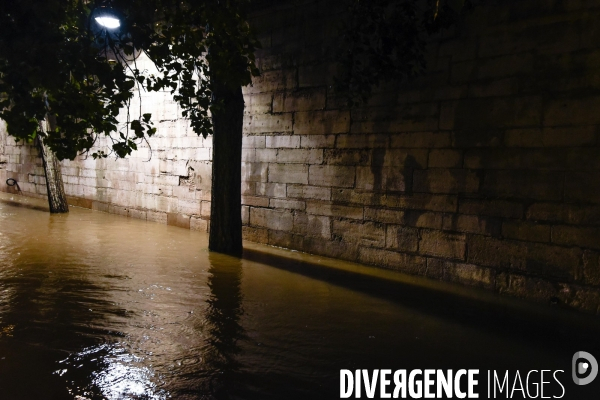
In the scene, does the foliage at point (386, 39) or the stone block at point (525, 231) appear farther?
the foliage at point (386, 39)

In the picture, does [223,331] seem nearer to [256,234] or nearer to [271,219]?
[271,219]

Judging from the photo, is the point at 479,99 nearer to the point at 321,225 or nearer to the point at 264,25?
the point at 321,225

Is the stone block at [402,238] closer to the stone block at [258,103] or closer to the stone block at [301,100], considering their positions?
the stone block at [301,100]

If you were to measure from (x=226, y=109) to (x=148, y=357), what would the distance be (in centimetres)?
408

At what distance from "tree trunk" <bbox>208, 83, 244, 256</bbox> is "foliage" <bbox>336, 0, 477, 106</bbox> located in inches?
60.4

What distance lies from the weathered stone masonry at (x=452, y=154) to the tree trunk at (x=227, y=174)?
2.87 ft

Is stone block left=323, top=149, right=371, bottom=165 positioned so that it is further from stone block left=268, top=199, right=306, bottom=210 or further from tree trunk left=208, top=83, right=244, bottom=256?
tree trunk left=208, top=83, right=244, bottom=256

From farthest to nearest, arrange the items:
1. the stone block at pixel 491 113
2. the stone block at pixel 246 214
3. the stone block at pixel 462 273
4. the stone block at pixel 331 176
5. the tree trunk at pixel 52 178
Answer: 1. the tree trunk at pixel 52 178
2. the stone block at pixel 246 214
3. the stone block at pixel 331 176
4. the stone block at pixel 462 273
5. the stone block at pixel 491 113

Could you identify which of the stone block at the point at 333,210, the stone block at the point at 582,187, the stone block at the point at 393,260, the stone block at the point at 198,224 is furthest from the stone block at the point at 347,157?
the stone block at the point at 198,224

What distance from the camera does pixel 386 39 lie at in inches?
220

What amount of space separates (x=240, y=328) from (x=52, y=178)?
8.45 meters

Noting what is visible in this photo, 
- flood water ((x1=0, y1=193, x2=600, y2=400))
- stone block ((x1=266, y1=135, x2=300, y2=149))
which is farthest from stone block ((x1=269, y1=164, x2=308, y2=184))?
flood water ((x1=0, y1=193, x2=600, y2=400))

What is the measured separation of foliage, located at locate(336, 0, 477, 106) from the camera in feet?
17.9

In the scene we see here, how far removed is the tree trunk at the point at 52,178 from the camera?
409 inches
